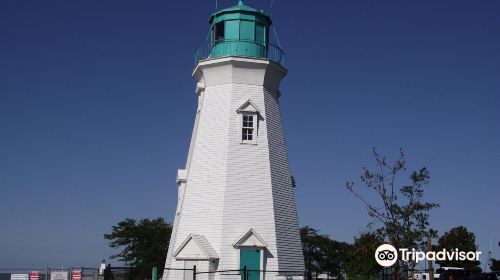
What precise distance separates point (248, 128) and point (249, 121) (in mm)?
338

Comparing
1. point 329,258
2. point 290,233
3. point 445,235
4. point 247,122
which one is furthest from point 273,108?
point 445,235

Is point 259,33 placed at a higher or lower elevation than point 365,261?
higher

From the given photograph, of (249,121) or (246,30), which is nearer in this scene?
(249,121)

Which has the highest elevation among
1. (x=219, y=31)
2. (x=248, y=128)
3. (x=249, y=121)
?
(x=219, y=31)

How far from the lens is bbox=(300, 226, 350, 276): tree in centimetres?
5303

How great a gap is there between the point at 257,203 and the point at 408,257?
6.81 m

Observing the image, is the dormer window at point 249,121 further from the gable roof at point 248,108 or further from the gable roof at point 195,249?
the gable roof at point 195,249

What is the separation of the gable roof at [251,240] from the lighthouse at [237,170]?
4 cm

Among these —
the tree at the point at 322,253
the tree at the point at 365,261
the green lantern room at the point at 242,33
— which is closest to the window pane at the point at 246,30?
the green lantern room at the point at 242,33

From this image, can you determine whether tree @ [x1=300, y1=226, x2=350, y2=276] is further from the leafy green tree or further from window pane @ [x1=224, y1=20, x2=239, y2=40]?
window pane @ [x1=224, y1=20, x2=239, y2=40]

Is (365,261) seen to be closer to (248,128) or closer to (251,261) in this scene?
(251,261)

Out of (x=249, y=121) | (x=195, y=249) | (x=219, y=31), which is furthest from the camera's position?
(x=219, y=31)

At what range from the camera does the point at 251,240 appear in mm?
26703

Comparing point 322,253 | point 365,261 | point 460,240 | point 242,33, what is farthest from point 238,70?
point 460,240
